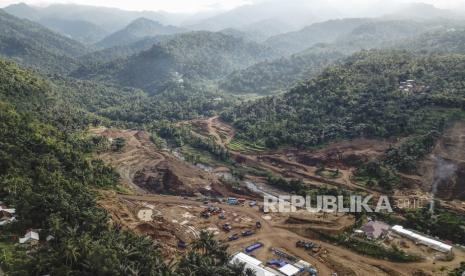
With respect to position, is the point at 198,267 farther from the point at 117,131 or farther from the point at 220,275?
the point at 117,131

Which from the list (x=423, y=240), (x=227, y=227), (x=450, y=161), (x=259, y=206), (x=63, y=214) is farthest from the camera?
(x=450, y=161)

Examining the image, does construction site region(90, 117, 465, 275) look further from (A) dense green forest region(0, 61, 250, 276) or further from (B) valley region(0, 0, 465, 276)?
(A) dense green forest region(0, 61, 250, 276)

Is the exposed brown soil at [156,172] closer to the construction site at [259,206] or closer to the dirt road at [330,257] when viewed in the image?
the construction site at [259,206]

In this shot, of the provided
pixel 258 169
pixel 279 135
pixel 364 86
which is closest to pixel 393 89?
pixel 364 86

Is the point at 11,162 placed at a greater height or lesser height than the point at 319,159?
greater

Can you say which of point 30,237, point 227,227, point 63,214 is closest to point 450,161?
point 227,227

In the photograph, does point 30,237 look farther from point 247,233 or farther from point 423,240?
point 423,240

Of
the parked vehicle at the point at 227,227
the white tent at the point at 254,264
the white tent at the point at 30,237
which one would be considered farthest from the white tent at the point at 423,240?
the white tent at the point at 30,237
